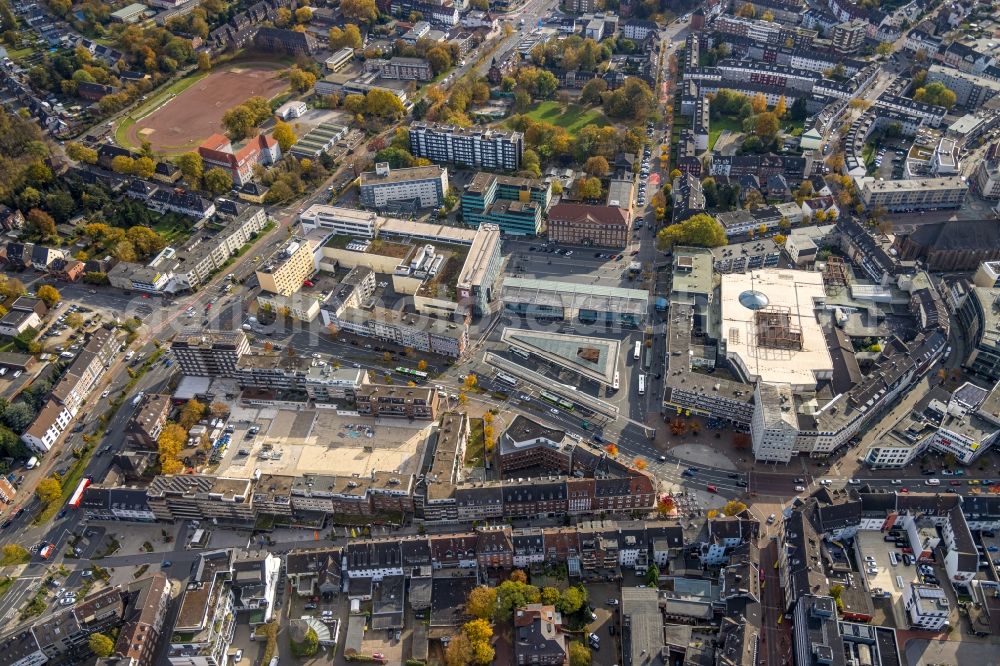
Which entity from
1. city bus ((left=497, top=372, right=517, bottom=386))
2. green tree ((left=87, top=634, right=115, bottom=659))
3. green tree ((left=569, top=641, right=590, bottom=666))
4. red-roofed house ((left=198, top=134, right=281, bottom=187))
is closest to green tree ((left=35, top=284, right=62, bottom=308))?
red-roofed house ((left=198, top=134, right=281, bottom=187))

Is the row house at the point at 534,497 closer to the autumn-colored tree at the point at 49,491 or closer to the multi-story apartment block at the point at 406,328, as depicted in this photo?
the multi-story apartment block at the point at 406,328

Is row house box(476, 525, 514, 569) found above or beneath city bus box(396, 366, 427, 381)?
above

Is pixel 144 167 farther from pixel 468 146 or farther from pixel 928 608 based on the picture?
pixel 928 608

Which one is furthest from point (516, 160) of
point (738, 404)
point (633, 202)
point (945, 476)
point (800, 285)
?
point (945, 476)

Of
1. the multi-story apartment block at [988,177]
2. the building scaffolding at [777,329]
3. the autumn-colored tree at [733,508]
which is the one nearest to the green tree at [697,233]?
the building scaffolding at [777,329]

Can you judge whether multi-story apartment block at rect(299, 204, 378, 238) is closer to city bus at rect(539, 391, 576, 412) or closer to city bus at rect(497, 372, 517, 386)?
city bus at rect(497, 372, 517, 386)
